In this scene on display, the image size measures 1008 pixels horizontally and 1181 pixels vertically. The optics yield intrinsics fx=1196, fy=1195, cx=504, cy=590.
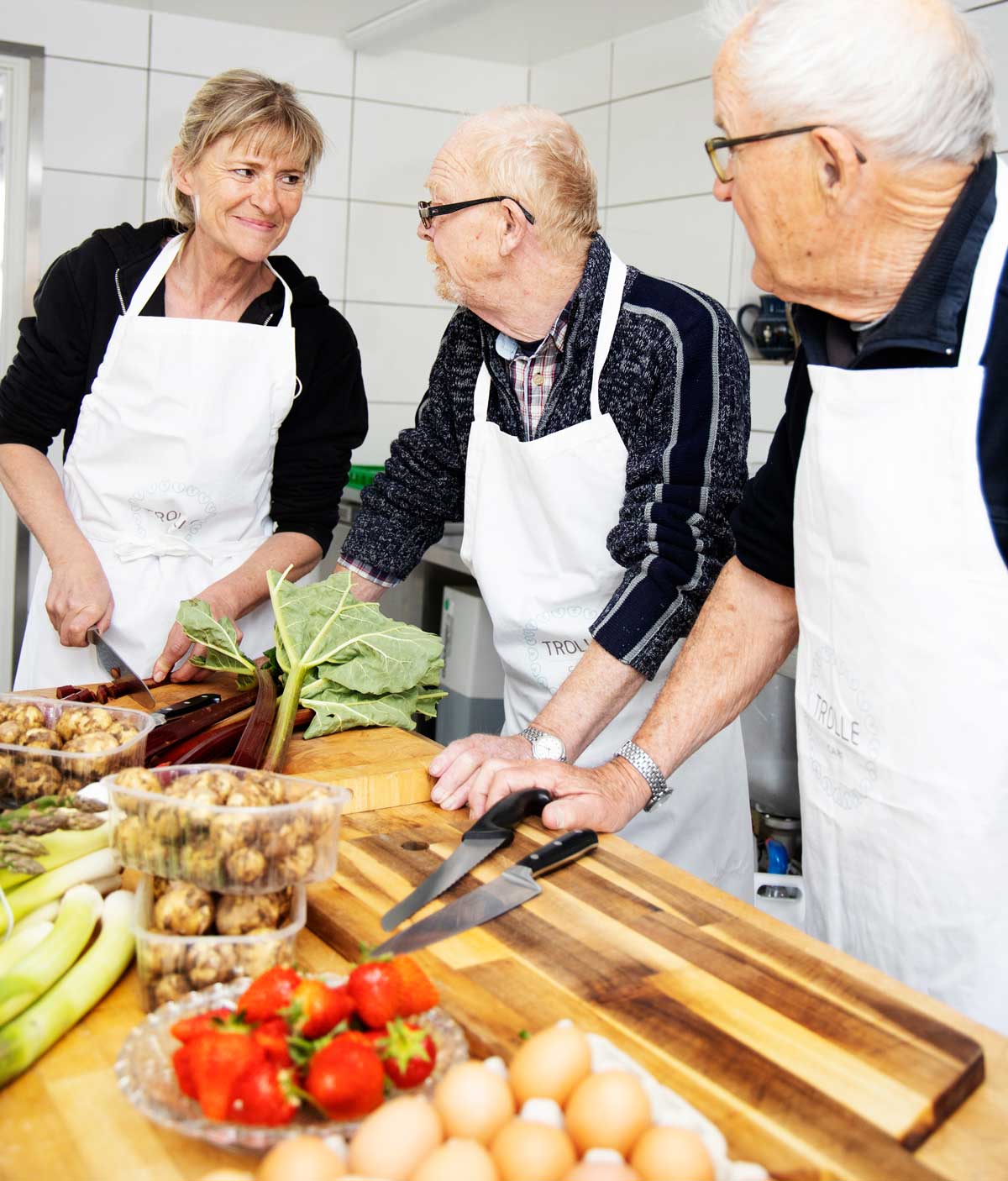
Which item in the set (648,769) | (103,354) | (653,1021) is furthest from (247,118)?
(653,1021)

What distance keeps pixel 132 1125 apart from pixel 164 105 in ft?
11.4

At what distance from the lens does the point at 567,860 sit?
1.17m

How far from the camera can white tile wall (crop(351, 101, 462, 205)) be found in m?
3.94

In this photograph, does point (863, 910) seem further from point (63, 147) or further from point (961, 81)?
point (63, 147)

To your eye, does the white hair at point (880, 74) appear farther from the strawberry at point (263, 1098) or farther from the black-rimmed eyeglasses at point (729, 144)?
the strawberry at point (263, 1098)

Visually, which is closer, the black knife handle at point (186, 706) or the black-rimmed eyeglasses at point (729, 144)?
the black-rimmed eyeglasses at point (729, 144)

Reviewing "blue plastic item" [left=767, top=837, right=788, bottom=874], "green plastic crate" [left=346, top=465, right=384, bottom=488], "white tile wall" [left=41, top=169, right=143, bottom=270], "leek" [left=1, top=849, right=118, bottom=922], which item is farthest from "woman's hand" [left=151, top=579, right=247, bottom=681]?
"white tile wall" [left=41, top=169, right=143, bottom=270]

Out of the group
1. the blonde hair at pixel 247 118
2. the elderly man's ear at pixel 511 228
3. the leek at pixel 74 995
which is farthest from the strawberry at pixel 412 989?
the blonde hair at pixel 247 118

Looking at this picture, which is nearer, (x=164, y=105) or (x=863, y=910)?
(x=863, y=910)

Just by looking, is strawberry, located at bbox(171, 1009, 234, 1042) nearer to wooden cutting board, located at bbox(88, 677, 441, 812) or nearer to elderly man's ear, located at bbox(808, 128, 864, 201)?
wooden cutting board, located at bbox(88, 677, 441, 812)

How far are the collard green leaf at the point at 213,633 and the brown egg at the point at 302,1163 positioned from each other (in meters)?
1.03

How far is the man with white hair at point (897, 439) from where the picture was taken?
1119 millimetres

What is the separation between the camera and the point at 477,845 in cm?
119

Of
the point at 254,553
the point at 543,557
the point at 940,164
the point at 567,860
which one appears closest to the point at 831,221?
the point at 940,164
